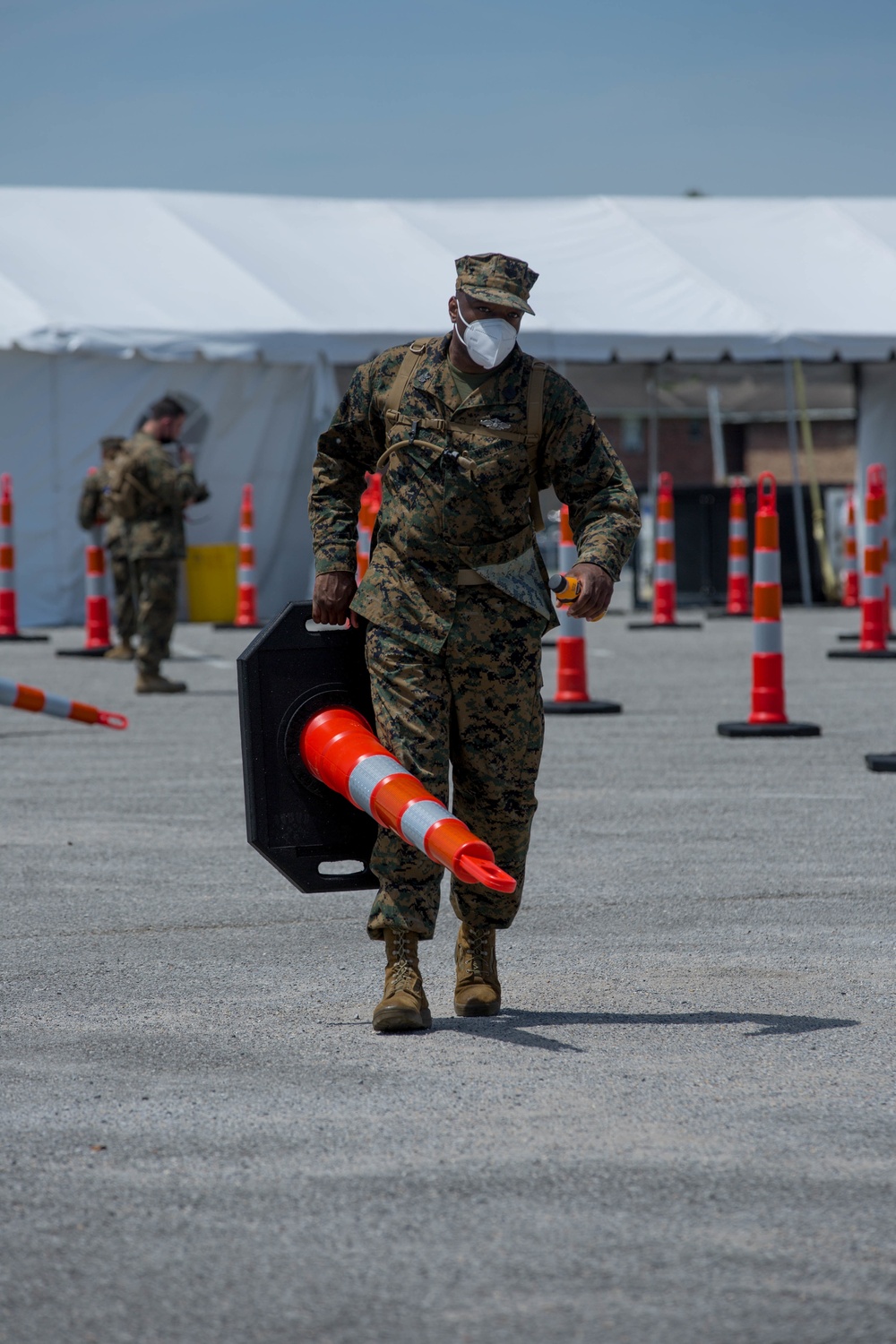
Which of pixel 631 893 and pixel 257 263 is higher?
pixel 257 263

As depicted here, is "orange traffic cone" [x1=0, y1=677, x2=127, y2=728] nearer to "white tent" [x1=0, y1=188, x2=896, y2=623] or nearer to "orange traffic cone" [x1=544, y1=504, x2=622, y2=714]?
"orange traffic cone" [x1=544, y1=504, x2=622, y2=714]

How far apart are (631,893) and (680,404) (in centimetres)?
2292

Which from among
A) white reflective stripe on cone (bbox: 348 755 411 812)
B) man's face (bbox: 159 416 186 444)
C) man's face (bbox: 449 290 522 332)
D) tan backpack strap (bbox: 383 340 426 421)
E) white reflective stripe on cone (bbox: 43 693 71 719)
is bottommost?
white reflective stripe on cone (bbox: 43 693 71 719)

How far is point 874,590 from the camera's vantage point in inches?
626

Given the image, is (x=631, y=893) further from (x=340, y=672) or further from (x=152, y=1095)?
(x=152, y=1095)

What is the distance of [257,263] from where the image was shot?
24312 millimetres

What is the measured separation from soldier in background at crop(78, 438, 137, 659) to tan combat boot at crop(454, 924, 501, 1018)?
41.9 ft

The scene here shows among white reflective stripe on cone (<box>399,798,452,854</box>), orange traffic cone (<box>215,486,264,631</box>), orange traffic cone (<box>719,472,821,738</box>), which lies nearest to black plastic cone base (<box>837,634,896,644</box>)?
orange traffic cone (<box>215,486,264,631</box>)

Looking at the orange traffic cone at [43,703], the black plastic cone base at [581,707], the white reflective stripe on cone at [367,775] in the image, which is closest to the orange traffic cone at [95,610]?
the black plastic cone base at [581,707]

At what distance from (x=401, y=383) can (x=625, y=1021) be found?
5.04 feet

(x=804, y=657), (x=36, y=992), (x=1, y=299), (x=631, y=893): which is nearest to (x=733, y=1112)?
(x=36, y=992)

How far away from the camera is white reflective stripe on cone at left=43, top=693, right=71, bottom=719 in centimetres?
916

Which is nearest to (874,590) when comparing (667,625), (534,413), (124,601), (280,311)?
(667,625)

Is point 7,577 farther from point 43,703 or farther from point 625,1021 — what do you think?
point 625,1021
